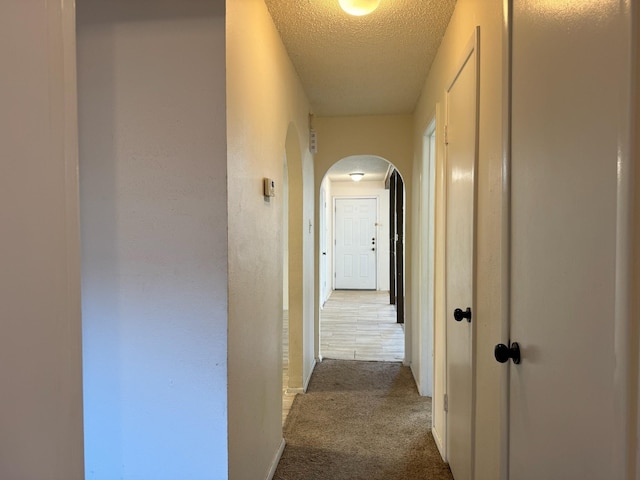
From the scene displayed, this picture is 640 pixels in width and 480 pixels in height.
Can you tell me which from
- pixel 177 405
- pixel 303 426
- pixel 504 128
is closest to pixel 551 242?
pixel 504 128

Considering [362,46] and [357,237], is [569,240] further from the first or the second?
[357,237]

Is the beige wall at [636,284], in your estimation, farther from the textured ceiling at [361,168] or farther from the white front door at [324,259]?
the white front door at [324,259]

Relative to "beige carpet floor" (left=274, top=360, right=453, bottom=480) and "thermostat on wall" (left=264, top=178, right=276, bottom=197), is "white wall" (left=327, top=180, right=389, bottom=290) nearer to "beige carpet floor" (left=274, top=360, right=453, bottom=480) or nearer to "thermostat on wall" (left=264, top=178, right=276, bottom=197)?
"beige carpet floor" (left=274, top=360, right=453, bottom=480)

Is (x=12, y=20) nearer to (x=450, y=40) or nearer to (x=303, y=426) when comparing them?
(x=450, y=40)

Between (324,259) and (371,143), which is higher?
(371,143)

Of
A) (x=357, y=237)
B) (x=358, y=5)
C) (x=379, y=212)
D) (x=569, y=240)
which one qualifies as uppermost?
(x=358, y=5)

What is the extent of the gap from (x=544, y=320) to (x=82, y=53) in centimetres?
173

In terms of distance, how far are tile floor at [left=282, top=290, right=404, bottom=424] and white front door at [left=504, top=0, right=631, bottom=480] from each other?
2037mm

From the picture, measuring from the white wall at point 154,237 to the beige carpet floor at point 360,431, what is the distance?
894 mm

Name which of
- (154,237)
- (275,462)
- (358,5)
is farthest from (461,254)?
(275,462)

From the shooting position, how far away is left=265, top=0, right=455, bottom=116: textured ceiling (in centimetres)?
191

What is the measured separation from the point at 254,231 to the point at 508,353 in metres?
1.08

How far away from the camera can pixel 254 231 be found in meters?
1.71

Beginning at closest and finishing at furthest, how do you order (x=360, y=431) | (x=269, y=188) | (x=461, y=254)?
(x=461, y=254), (x=269, y=188), (x=360, y=431)
